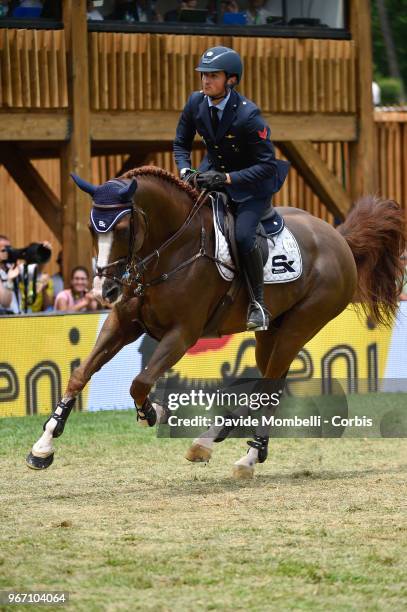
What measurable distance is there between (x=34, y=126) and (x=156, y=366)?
25.1 ft

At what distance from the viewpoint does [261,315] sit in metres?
8.63

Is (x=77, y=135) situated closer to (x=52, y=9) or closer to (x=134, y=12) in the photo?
(x=52, y=9)

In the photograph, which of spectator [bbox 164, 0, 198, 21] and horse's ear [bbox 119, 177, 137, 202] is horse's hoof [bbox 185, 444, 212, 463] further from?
spectator [bbox 164, 0, 198, 21]

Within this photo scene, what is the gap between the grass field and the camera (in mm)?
5281

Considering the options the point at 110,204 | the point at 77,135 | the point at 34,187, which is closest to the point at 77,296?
the point at 77,135

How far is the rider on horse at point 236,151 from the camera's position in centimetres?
824

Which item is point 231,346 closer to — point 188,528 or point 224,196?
point 224,196

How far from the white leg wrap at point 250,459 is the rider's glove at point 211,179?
2007 mm

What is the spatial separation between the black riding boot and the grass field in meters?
1.17

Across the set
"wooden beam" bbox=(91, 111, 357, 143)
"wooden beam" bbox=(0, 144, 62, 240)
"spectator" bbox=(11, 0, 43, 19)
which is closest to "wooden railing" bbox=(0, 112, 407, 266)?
"wooden beam" bbox=(0, 144, 62, 240)

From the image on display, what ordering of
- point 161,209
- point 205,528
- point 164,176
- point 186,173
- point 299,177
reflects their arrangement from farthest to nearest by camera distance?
point 299,177 < point 186,173 < point 164,176 < point 161,209 < point 205,528

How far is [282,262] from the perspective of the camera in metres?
8.98

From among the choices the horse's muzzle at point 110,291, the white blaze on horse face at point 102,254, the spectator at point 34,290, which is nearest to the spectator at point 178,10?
the spectator at point 34,290

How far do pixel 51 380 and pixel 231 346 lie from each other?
216 cm
